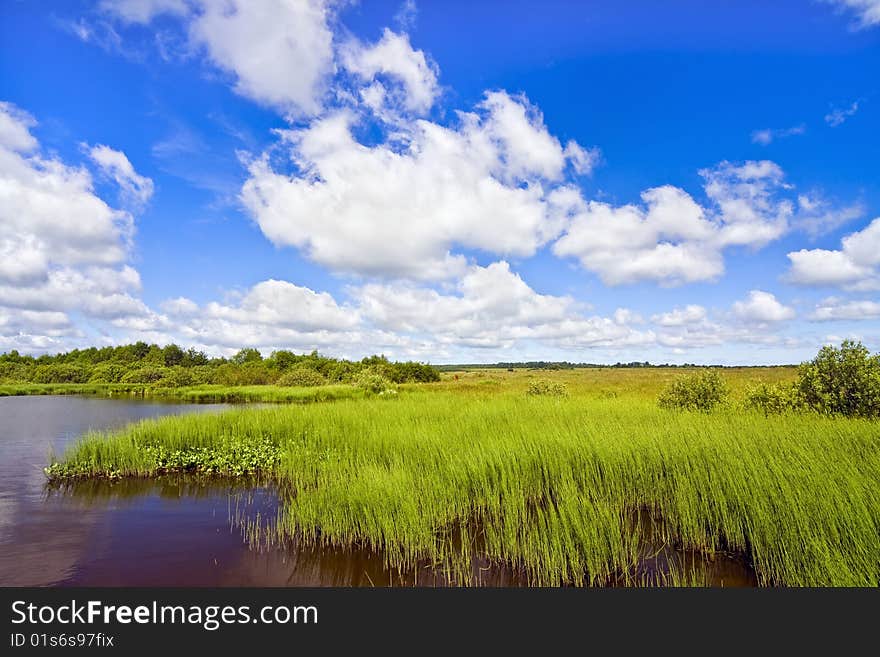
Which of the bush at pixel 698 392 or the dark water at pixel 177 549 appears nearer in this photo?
the dark water at pixel 177 549

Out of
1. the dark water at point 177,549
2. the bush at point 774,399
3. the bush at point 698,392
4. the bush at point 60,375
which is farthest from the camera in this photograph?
the bush at point 60,375

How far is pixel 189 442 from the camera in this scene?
45.0 feet

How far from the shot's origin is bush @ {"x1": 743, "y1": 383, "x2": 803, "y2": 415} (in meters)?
14.4

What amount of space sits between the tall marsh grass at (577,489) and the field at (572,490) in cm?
3

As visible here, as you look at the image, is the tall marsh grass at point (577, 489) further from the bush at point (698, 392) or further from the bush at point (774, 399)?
the bush at point (698, 392)

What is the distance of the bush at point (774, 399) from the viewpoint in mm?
14352

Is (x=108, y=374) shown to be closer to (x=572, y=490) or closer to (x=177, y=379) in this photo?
(x=177, y=379)

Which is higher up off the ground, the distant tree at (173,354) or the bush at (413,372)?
the distant tree at (173,354)

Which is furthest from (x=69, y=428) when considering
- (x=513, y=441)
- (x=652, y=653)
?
(x=652, y=653)

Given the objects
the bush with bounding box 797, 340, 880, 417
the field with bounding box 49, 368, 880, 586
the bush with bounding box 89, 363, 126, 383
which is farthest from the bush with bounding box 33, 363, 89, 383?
the bush with bounding box 797, 340, 880, 417

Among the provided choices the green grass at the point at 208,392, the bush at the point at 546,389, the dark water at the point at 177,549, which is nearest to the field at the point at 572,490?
the dark water at the point at 177,549

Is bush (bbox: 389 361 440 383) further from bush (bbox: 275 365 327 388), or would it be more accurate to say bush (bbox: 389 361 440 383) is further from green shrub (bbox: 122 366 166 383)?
green shrub (bbox: 122 366 166 383)

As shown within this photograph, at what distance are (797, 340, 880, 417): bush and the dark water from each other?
10762 mm

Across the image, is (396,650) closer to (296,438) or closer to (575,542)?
(575,542)
